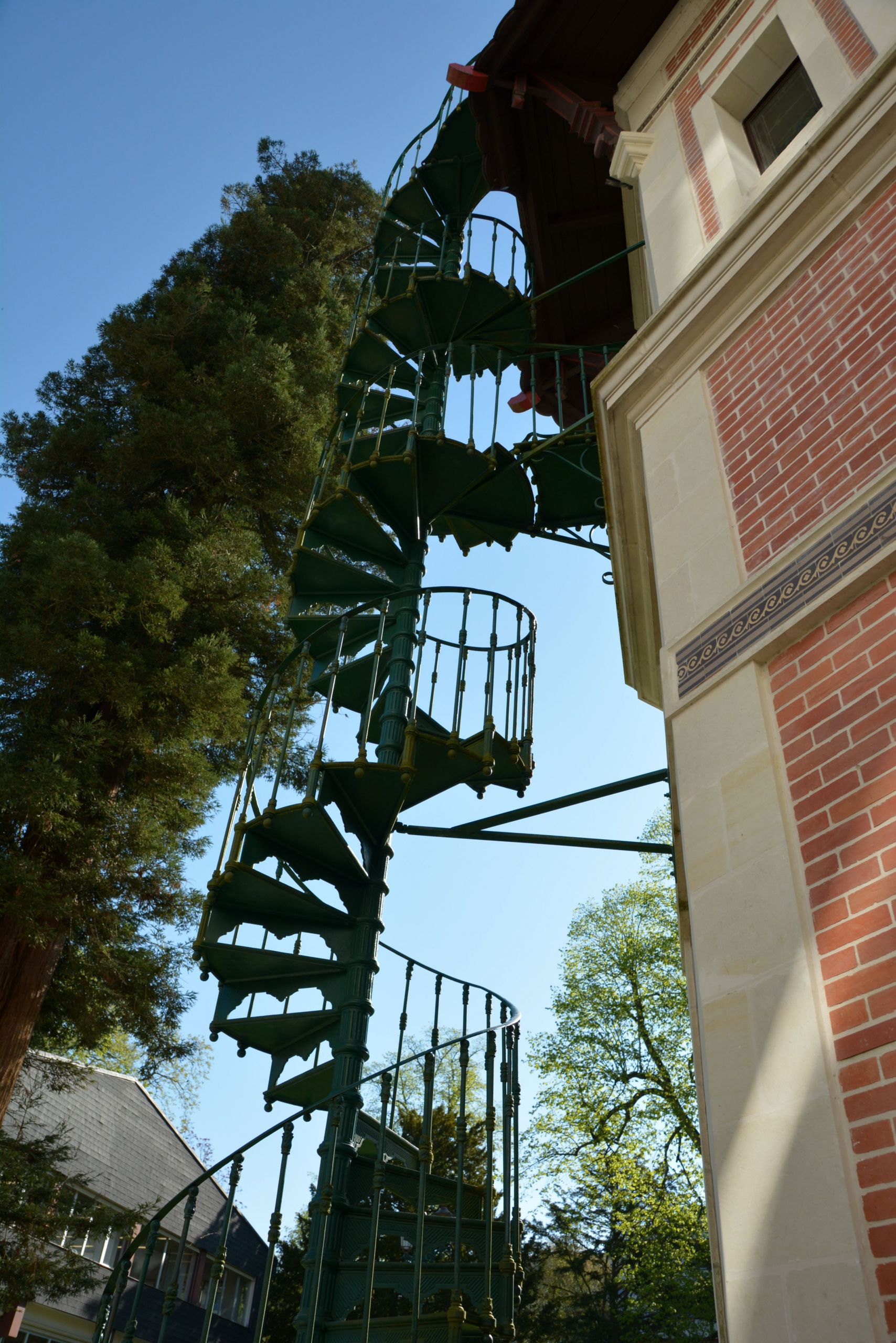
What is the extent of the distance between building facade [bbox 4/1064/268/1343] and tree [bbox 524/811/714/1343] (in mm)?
5031

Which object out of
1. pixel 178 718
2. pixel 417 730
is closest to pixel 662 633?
pixel 417 730

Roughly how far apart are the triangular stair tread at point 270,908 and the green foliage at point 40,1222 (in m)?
2.05

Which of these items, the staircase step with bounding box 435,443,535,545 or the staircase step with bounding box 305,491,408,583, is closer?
the staircase step with bounding box 305,491,408,583

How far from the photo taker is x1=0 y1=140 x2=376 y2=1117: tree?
666 cm

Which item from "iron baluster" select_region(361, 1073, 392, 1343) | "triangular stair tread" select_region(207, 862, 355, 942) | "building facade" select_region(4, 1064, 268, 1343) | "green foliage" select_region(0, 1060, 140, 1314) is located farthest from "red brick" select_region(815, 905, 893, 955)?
"building facade" select_region(4, 1064, 268, 1343)

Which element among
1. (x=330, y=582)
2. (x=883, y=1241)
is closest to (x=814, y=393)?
(x=883, y=1241)

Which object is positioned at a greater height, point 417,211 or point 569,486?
point 417,211

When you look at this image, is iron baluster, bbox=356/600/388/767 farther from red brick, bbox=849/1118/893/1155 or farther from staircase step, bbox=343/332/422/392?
staircase step, bbox=343/332/422/392

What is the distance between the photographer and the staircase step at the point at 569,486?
7930mm

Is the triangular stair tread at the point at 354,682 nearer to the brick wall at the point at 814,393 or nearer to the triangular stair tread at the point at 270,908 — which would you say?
the triangular stair tread at the point at 270,908

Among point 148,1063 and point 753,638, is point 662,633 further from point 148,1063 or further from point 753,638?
point 148,1063

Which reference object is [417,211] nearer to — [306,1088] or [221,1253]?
[306,1088]

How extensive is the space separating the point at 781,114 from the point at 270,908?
18.8 ft

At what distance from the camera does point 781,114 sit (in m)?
6.16
